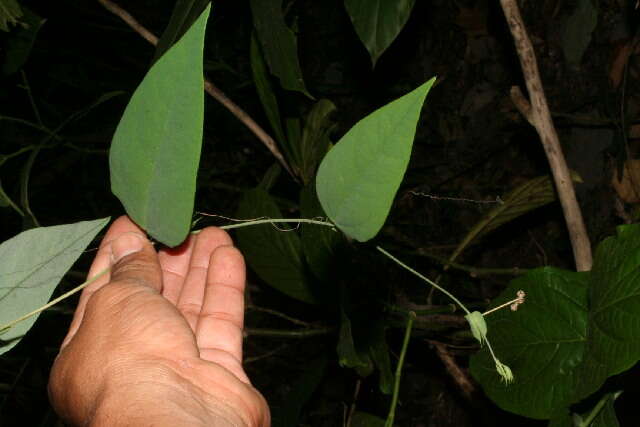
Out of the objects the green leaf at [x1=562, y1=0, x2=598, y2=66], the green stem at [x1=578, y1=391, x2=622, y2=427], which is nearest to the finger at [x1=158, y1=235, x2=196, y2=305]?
the green stem at [x1=578, y1=391, x2=622, y2=427]

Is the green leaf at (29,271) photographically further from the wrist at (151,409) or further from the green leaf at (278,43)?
the green leaf at (278,43)

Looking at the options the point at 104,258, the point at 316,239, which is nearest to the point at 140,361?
the point at 104,258

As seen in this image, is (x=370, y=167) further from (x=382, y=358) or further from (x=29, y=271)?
(x=382, y=358)

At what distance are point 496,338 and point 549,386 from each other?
0.30ft

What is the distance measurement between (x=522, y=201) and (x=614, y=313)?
0.48 metres

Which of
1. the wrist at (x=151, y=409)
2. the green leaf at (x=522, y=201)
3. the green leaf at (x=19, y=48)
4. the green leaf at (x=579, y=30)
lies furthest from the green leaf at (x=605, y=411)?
the green leaf at (x=19, y=48)

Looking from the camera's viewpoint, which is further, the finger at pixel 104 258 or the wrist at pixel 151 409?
the finger at pixel 104 258

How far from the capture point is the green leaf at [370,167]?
45cm

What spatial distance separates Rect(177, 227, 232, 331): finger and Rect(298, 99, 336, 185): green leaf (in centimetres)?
42

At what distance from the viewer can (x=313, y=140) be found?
3.84ft

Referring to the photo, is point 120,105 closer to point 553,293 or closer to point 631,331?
point 553,293

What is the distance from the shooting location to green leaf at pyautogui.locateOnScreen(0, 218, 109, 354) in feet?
1.85

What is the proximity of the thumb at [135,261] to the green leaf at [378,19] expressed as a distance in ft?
1.33

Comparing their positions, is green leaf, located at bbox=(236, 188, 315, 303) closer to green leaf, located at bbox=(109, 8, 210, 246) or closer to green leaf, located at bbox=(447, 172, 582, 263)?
green leaf, located at bbox=(447, 172, 582, 263)
